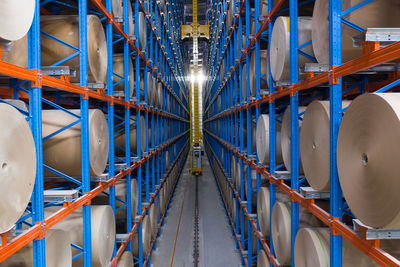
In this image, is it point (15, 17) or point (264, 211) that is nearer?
point (15, 17)

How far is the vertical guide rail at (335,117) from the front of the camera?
2.74 meters

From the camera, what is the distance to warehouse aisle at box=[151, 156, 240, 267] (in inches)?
324

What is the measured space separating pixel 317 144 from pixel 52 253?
2.94 m

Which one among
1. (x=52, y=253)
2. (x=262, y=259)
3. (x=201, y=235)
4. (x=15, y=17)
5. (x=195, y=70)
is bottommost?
(x=201, y=235)

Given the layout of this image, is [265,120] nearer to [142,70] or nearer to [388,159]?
[388,159]

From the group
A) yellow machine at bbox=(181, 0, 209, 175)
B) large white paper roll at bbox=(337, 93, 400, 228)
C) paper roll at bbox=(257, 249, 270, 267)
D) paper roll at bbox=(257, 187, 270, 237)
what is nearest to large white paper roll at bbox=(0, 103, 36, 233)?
large white paper roll at bbox=(337, 93, 400, 228)

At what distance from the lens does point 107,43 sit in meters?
4.83

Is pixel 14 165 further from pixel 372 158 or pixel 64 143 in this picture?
pixel 372 158

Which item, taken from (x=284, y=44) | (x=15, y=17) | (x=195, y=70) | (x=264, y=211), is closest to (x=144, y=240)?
(x=264, y=211)

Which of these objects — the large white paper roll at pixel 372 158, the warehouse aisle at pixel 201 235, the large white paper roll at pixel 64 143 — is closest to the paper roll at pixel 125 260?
the large white paper roll at pixel 64 143

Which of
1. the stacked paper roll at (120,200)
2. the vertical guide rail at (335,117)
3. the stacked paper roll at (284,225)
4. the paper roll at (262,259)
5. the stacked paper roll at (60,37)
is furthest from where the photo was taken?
the stacked paper roll at (120,200)

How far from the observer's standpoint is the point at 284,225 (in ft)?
14.5

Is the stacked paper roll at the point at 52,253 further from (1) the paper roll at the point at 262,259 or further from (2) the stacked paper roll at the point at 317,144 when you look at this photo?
(1) the paper roll at the point at 262,259

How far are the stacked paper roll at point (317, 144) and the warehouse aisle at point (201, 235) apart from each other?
5348 mm
